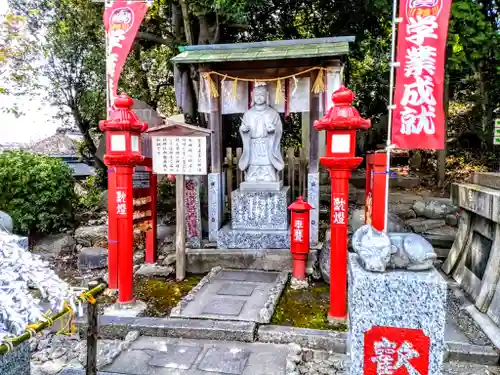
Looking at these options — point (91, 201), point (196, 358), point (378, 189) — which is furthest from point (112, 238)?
point (91, 201)

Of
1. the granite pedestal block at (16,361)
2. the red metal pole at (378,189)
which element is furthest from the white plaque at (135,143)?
the red metal pole at (378,189)

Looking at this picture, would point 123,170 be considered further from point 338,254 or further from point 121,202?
point 338,254

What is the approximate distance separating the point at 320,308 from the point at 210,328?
1.66m

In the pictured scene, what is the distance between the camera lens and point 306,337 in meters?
4.54

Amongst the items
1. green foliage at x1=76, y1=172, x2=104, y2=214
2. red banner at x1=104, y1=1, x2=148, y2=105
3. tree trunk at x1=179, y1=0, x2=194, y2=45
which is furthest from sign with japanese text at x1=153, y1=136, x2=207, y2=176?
tree trunk at x1=179, y1=0, x2=194, y2=45

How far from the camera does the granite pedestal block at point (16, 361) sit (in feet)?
9.26

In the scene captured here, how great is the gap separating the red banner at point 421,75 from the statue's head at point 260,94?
414 centimetres

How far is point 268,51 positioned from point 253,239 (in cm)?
364

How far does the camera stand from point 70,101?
1187cm

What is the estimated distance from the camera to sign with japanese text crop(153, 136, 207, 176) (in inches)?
252

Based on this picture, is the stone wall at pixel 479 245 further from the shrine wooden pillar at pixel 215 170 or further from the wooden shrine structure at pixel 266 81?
the shrine wooden pillar at pixel 215 170

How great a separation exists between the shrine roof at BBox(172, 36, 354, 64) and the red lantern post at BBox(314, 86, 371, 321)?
2.13 metres

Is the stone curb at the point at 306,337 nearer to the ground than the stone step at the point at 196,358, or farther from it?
farther from it

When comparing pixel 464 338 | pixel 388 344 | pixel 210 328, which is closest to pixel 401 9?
pixel 388 344
